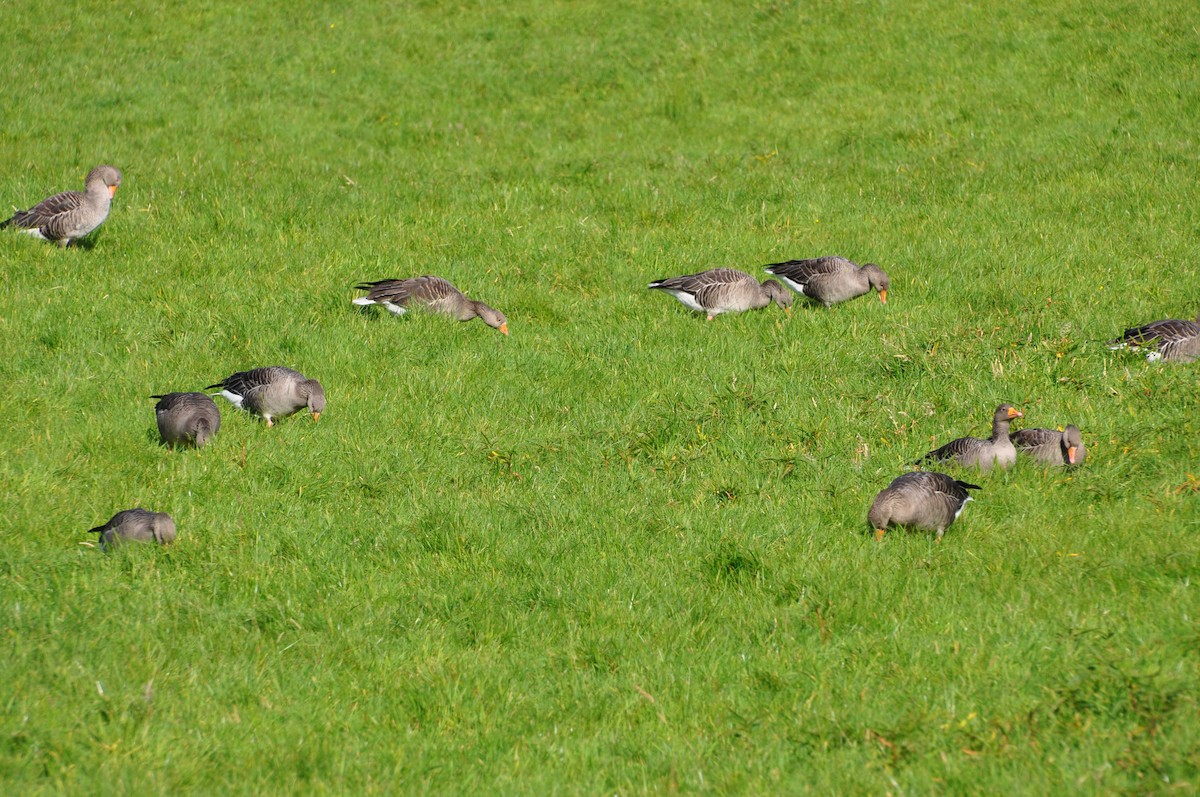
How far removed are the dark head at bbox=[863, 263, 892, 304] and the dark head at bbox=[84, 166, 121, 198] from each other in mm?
10247

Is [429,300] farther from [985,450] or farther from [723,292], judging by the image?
[985,450]

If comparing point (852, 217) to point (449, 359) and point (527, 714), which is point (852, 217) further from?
point (527, 714)

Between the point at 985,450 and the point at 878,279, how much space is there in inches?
189

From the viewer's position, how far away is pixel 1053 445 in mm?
9328

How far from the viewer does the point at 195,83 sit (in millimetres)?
23281

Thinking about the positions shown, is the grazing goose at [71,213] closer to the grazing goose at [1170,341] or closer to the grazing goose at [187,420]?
the grazing goose at [187,420]

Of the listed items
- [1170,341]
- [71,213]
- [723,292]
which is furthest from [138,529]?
[1170,341]

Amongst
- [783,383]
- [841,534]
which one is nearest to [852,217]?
[783,383]

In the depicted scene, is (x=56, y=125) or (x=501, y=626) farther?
(x=56, y=125)

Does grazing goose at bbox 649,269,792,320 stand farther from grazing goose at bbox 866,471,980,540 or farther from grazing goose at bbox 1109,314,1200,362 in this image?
grazing goose at bbox 866,471,980,540

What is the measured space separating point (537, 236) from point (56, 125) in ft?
34.9

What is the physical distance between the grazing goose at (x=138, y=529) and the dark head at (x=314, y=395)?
2.49 m

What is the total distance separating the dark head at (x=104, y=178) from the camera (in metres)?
14.9

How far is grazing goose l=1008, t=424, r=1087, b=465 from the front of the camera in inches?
360
